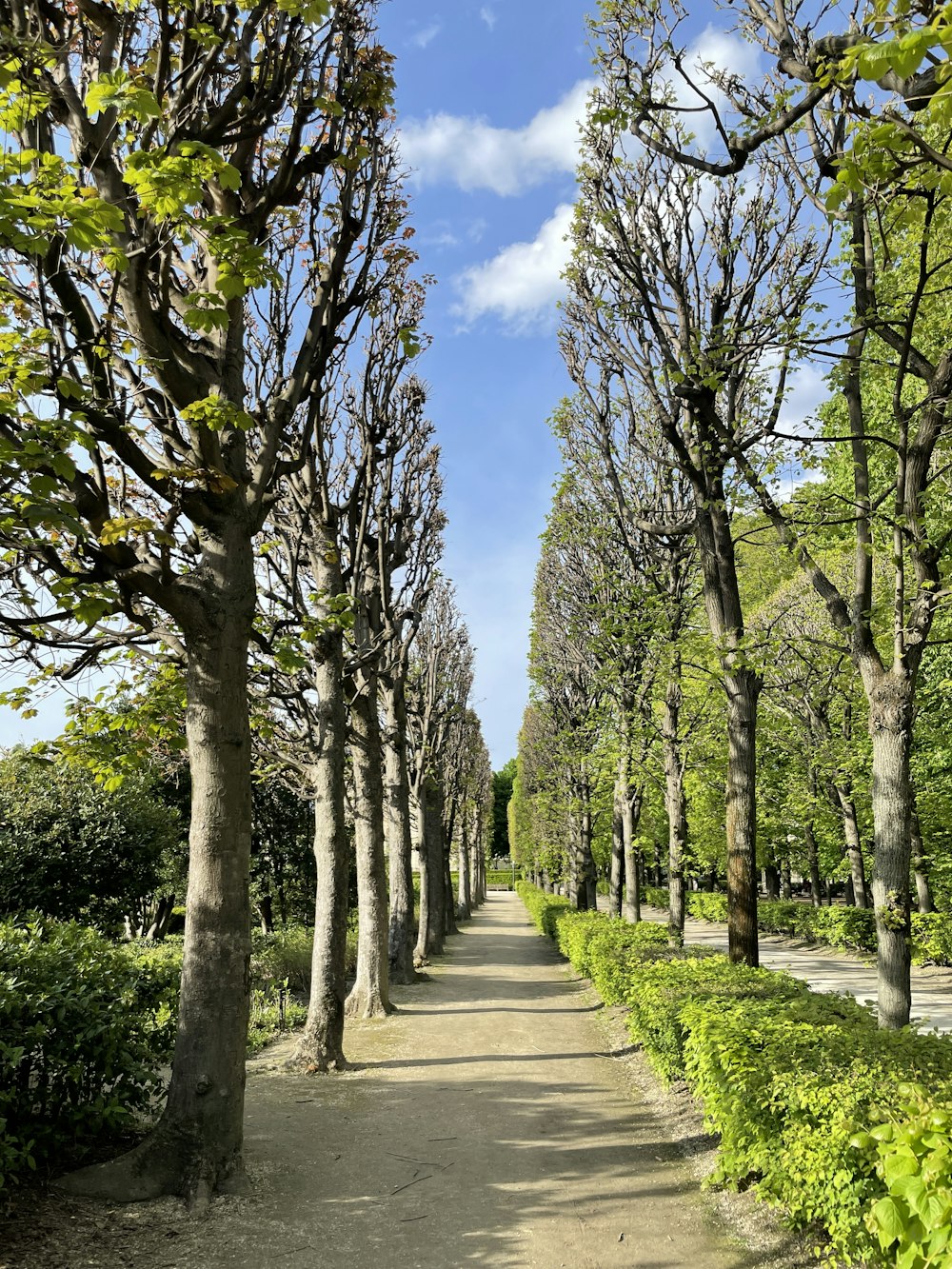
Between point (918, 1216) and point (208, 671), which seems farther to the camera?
point (208, 671)

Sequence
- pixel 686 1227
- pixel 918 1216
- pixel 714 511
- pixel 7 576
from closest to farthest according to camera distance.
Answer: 1. pixel 918 1216
2. pixel 686 1227
3. pixel 7 576
4. pixel 714 511

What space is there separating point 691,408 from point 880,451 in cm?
1377

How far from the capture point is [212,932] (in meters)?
5.46

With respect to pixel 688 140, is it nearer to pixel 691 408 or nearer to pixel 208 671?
pixel 691 408

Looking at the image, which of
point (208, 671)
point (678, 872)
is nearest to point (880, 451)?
point (678, 872)

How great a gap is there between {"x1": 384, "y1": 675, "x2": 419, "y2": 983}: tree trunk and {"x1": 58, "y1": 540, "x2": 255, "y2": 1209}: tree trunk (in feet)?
33.3

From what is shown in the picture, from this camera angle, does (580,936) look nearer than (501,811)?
Yes

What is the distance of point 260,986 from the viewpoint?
13.2 m

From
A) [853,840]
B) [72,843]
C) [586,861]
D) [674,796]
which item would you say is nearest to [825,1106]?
[674,796]

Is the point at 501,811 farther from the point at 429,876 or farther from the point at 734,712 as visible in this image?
the point at 734,712

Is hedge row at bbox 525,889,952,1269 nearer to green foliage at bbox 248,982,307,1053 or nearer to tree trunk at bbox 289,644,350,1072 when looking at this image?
tree trunk at bbox 289,644,350,1072

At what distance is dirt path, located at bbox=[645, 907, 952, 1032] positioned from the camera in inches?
537

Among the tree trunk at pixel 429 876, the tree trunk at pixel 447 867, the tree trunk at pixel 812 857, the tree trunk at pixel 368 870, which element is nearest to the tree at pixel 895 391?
the tree trunk at pixel 368 870

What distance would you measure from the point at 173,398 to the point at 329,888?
5.66 meters
